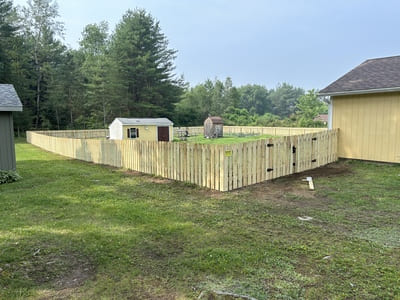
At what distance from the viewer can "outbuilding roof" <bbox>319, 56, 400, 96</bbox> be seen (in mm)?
9438

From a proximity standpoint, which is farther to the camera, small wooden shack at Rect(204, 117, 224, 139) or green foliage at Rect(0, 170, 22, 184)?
small wooden shack at Rect(204, 117, 224, 139)

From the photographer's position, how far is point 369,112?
Result: 992 centimetres

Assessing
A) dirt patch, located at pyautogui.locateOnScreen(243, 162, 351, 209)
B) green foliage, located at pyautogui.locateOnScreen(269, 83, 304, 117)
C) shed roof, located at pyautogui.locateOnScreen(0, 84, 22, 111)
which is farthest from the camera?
green foliage, located at pyautogui.locateOnScreen(269, 83, 304, 117)

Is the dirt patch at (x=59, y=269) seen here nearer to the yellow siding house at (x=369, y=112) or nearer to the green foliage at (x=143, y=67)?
the yellow siding house at (x=369, y=112)

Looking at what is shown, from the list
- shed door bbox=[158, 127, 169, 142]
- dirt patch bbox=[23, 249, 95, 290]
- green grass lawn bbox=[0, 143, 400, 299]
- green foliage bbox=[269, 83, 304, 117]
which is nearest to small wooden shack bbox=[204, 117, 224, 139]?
shed door bbox=[158, 127, 169, 142]

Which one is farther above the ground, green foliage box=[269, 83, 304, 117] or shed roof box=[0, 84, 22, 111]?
green foliage box=[269, 83, 304, 117]

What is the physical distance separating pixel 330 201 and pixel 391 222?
1.35 metres

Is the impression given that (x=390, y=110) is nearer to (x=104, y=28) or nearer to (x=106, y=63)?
(x=106, y=63)

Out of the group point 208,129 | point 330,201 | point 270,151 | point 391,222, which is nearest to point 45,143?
point 208,129

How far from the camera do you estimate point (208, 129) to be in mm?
29281

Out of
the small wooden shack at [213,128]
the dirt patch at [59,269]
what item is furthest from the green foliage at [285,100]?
the dirt patch at [59,269]

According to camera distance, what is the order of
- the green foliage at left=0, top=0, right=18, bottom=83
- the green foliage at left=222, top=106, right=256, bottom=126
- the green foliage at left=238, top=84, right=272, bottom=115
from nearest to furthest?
the green foliage at left=0, top=0, right=18, bottom=83, the green foliage at left=222, top=106, right=256, bottom=126, the green foliage at left=238, top=84, right=272, bottom=115

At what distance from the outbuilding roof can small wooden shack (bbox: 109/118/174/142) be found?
16.7m

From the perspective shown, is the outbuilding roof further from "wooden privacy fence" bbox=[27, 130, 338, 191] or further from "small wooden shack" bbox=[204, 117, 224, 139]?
"small wooden shack" bbox=[204, 117, 224, 139]
